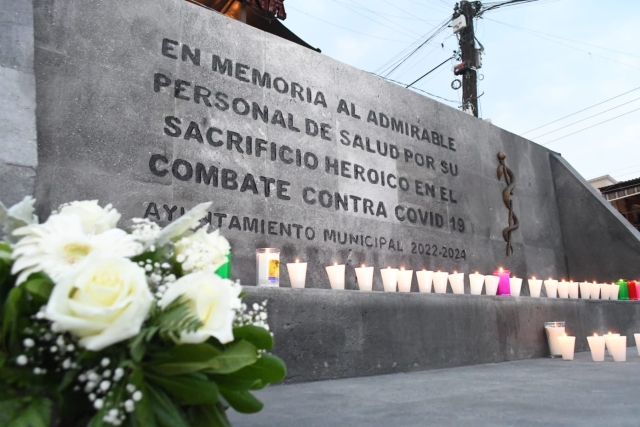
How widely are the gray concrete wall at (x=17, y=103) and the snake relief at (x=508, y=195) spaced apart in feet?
13.5

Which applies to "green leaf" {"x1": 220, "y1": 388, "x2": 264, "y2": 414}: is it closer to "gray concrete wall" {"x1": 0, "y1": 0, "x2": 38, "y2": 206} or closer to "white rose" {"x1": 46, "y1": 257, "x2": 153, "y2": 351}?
"white rose" {"x1": 46, "y1": 257, "x2": 153, "y2": 351}

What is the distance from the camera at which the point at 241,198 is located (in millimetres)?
3264

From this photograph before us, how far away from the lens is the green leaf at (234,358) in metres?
0.86

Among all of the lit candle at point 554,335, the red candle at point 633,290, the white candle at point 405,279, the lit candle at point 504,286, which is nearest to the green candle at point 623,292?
the red candle at point 633,290

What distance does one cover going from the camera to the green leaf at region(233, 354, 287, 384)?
97 centimetres

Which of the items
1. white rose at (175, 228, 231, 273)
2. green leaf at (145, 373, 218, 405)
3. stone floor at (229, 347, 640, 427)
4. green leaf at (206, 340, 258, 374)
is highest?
white rose at (175, 228, 231, 273)

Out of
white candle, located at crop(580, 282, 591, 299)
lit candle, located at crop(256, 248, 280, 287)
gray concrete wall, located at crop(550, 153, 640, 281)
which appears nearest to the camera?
lit candle, located at crop(256, 248, 280, 287)

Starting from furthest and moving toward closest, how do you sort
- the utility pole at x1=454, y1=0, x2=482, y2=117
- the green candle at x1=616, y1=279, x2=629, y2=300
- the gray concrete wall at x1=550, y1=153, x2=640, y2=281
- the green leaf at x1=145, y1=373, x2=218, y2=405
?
the utility pole at x1=454, y1=0, x2=482, y2=117, the gray concrete wall at x1=550, y1=153, x2=640, y2=281, the green candle at x1=616, y1=279, x2=629, y2=300, the green leaf at x1=145, y1=373, x2=218, y2=405

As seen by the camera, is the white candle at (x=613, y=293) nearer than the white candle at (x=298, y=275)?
No

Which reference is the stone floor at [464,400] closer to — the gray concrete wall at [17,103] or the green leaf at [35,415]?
the green leaf at [35,415]

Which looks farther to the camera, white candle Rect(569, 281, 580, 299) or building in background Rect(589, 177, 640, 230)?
building in background Rect(589, 177, 640, 230)

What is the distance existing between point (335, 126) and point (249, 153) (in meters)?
0.82

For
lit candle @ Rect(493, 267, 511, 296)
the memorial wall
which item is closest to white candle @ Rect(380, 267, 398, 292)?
the memorial wall

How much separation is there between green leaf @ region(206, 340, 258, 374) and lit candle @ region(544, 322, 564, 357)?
3.19 metres
